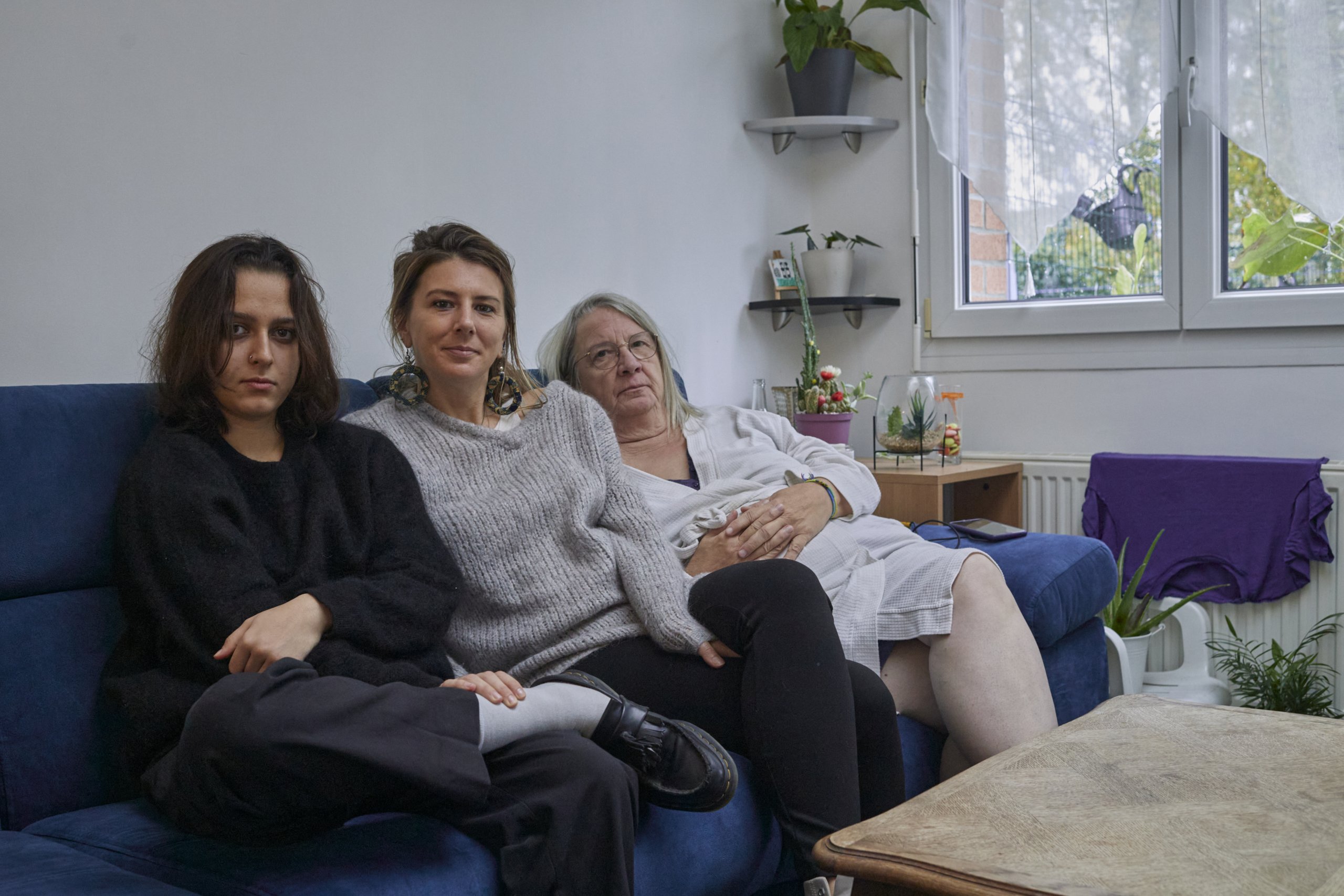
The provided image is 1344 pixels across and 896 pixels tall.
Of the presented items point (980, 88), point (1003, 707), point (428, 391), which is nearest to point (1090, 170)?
point (980, 88)

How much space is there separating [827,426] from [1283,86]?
1.33 meters

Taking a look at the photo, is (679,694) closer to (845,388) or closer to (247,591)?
(247,591)

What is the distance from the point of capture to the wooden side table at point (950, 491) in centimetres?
270

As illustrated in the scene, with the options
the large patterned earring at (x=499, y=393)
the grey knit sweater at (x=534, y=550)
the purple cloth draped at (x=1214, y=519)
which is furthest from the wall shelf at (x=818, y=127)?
the grey knit sweater at (x=534, y=550)

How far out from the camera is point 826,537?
195cm

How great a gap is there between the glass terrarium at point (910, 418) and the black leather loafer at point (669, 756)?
5.48 feet

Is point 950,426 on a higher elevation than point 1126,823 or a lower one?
higher

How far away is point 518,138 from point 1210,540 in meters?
1.90

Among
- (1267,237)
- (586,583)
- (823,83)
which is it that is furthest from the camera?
(823,83)

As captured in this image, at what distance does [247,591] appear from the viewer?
4.26 feet

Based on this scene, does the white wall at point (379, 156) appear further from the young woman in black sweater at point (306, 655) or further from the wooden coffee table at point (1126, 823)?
the wooden coffee table at point (1126, 823)

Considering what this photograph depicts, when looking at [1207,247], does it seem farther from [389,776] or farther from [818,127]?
[389,776]

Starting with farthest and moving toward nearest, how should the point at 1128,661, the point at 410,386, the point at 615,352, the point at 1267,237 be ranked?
the point at 1267,237
the point at 1128,661
the point at 615,352
the point at 410,386

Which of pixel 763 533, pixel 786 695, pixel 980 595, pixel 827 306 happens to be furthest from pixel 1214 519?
pixel 786 695
